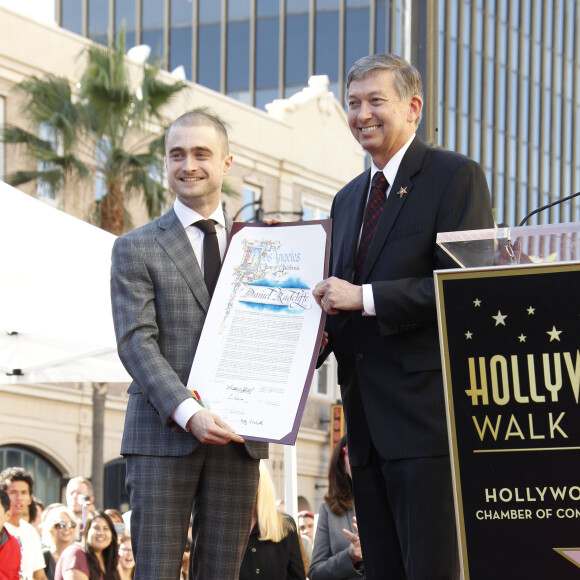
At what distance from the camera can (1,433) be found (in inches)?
1024

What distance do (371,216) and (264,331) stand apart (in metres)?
0.53

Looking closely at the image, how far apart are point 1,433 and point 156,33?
22.1 metres

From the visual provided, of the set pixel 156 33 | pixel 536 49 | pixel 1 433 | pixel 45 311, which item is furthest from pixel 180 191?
pixel 536 49

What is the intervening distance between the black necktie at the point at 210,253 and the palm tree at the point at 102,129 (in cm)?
1974

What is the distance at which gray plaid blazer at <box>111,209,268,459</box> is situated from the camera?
4.15 m

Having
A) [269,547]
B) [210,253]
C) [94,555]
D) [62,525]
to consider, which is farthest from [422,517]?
[62,525]

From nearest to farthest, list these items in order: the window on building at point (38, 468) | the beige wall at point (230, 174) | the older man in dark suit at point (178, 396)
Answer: the older man in dark suit at point (178, 396), the beige wall at point (230, 174), the window on building at point (38, 468)

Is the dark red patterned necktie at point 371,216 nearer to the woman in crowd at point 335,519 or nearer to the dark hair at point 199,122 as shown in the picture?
the dark hair at point 199,122

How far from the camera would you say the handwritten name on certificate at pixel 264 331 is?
161 inches

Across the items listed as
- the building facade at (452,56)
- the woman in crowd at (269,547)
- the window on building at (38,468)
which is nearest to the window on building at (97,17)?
the building facade at (452,56)

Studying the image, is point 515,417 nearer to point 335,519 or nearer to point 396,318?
point 396,318

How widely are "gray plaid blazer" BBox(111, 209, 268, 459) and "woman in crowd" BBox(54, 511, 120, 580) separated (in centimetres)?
513

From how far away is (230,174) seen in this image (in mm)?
31250

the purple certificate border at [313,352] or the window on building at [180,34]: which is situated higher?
the window on building at [180,34]
